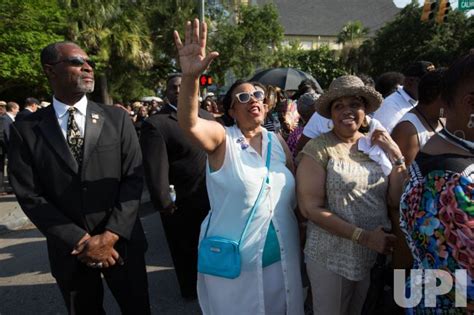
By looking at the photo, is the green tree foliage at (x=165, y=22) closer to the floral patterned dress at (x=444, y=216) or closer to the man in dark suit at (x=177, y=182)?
the man in dark suit at (x=177, y=182)

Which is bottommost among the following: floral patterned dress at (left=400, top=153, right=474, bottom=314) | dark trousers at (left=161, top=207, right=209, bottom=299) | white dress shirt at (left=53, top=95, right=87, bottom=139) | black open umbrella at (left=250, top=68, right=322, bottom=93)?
dark trousers at (left=161, top=207, right=209, bottom=299)

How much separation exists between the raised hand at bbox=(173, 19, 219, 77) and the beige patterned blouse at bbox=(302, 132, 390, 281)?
791mm

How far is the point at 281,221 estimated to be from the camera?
2330mm

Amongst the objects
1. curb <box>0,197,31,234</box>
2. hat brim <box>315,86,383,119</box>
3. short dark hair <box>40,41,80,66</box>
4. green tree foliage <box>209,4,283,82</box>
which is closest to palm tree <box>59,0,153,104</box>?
green tree foliage <box>209,4,283,82</box>

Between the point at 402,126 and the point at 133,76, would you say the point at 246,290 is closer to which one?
the point at 402,126

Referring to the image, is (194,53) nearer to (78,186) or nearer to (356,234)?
(78,186)

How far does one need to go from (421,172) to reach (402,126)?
149cm

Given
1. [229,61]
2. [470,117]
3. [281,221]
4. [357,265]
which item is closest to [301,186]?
[281,221]

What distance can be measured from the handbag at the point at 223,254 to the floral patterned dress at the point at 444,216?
908 mm

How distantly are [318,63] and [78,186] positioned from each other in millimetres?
37467

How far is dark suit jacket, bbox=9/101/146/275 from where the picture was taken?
235 centimetres

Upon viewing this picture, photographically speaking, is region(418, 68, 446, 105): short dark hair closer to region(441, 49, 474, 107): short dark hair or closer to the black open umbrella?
region(441, 49, 474, 107): short dark hair

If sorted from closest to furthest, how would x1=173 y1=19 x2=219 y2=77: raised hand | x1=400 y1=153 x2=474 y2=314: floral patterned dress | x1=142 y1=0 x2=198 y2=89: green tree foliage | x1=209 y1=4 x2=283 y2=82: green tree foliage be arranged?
1. x1=400 y1=153 x2=474 y2=314: floral patterned dress
2. x1=173 y1=19 x2=219 y2=77: raised hand
3. x1=142 y1=0 x2=198 y2=89: green tree foliage
4. x1=209 y1=4 x2=283 y2=82: green tree foliage

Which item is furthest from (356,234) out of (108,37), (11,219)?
(108,37)
